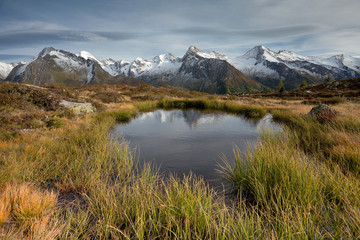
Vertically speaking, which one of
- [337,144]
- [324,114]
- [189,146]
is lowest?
[189,146]

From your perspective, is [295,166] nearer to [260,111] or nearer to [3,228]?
[3,228]

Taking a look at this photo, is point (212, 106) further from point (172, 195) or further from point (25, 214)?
point (25, 214)

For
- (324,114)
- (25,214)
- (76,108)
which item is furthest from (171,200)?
(76,108)

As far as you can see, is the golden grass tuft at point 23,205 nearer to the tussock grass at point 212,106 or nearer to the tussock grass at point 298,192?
the tussock grass at point 298,192

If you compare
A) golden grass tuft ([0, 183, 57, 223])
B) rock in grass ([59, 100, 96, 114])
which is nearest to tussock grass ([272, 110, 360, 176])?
golden grass tuft ([0, 183, 57, 223])

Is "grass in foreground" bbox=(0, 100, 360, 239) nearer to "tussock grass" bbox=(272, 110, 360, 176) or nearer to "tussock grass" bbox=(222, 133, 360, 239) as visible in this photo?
"tussock grass" bbox=(222, 133, 360, 239)

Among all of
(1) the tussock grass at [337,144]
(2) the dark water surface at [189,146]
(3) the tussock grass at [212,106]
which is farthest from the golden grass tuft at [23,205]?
(3) the tussock grass at [212,106]

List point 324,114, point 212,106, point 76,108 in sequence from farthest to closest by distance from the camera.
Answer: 1. point 212,106
2. point 76,108
3. point 324,114

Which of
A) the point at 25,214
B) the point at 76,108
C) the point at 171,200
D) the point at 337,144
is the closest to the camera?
the point at 25,214

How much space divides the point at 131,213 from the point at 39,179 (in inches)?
137

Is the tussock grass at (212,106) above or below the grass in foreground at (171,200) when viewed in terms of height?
above

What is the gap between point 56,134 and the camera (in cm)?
1031

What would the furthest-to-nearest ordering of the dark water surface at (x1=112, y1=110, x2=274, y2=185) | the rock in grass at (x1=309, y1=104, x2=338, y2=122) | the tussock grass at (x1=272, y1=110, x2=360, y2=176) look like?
the rock in grass at (x1=309, y1=104, x2=338, y2=122)
the dark water surface at (x1=112, y1=110, x2=274, y2=185)
the tussock grass at (x1=272, y1=110, x2=360, y2=176)

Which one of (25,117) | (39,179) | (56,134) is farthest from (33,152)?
(25,117)
